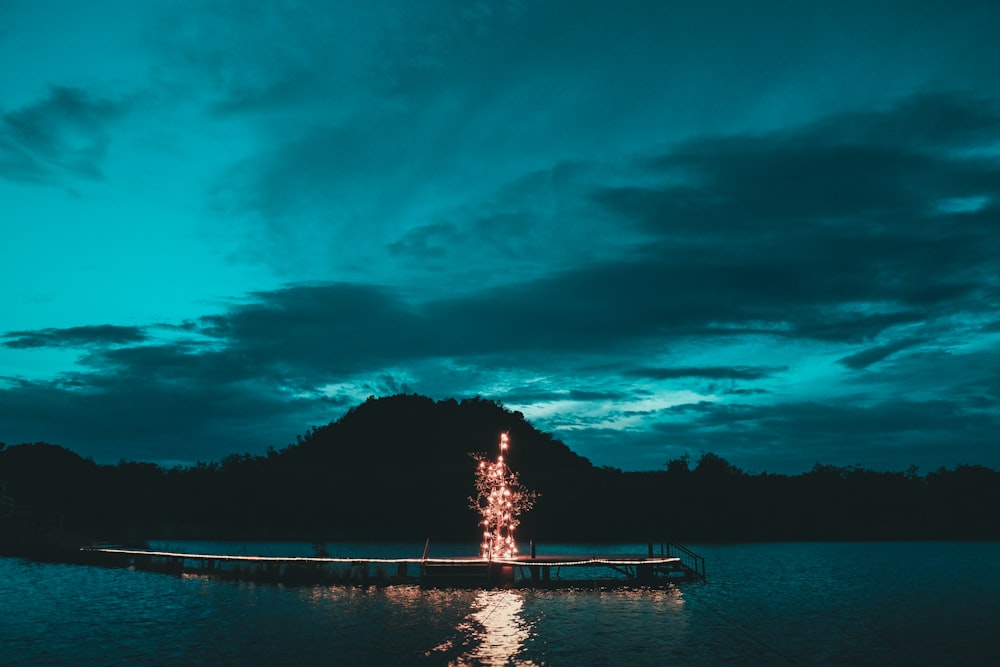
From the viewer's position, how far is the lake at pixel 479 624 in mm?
31828

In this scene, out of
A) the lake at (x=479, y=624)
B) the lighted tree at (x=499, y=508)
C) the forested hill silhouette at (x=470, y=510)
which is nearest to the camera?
the lake at (x=479, y=624)

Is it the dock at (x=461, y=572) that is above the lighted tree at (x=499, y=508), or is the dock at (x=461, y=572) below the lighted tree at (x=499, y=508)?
below

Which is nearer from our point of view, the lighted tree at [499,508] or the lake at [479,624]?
the lake at [479,624]

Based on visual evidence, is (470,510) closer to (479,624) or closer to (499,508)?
(499,508)

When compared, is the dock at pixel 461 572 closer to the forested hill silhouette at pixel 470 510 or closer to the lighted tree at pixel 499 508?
the lighted tree at pixel 499 508

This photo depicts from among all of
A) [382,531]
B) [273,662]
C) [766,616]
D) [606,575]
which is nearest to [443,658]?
[273,662]

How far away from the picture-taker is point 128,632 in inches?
1473

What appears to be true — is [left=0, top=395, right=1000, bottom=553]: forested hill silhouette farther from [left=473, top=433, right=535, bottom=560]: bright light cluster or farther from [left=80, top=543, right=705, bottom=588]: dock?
[left=473, top=433, right=535, bottom=560]: bright light cluster

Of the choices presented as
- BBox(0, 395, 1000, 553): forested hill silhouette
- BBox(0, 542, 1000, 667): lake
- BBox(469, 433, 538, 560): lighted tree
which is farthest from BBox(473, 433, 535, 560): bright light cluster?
BBox(0, 395, 1000, 553): forested hill silhouette

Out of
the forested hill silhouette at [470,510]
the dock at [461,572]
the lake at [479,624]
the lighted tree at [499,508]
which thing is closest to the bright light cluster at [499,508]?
the lighted tree at [499,508]

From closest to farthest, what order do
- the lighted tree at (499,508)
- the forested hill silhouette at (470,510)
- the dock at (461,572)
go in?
the dock at (461,572) < the lighted tree at (499,508) < the forested hill silhouette at (470,510)

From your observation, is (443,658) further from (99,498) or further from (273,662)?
(99,498)

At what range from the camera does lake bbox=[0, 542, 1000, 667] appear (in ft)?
104

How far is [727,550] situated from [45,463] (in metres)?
124
